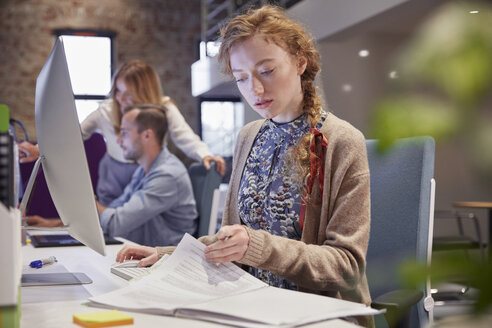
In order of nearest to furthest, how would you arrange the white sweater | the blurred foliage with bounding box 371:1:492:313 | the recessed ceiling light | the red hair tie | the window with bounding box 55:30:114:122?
1. the blurred foliage with bounding box 371:1:492:313
2. the red hair tie
3. the white sweater
4. the recessed ceiling light
5. the window with bounding box 55:30:114:122

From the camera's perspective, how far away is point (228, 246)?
0.90 metres

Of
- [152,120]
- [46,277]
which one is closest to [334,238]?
[46,277]

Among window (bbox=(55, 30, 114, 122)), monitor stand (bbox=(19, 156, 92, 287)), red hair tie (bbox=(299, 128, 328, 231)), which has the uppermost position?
window (bbox=(55, 30, 114, 122))

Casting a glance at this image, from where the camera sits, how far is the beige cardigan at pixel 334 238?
0.96 m

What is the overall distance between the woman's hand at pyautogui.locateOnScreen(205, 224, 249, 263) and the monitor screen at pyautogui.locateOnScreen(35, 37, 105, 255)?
178 mm

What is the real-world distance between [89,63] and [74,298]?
7.86 m

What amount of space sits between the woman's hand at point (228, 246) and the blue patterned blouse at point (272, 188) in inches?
10.6

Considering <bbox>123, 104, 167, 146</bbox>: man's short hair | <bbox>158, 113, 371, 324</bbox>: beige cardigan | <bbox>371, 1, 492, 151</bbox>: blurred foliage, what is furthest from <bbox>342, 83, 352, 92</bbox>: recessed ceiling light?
<bbox>371, 1, 492, 151</bbox>: blurred foliage

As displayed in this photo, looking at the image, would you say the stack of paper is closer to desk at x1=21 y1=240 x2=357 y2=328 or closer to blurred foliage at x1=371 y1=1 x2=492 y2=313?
desk at x1=21 y1=240 x2=357 y2=328

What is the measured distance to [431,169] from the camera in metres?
1.25

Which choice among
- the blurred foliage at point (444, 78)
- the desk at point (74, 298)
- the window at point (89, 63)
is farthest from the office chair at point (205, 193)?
the window at point (89, 63)

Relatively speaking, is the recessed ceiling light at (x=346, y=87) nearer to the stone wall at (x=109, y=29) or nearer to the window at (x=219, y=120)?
the window at (x=219, y=120)

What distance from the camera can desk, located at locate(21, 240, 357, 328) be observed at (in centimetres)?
74

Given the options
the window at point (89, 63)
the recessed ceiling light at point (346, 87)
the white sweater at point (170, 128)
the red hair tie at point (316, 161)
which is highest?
the window at point (89, 63)
